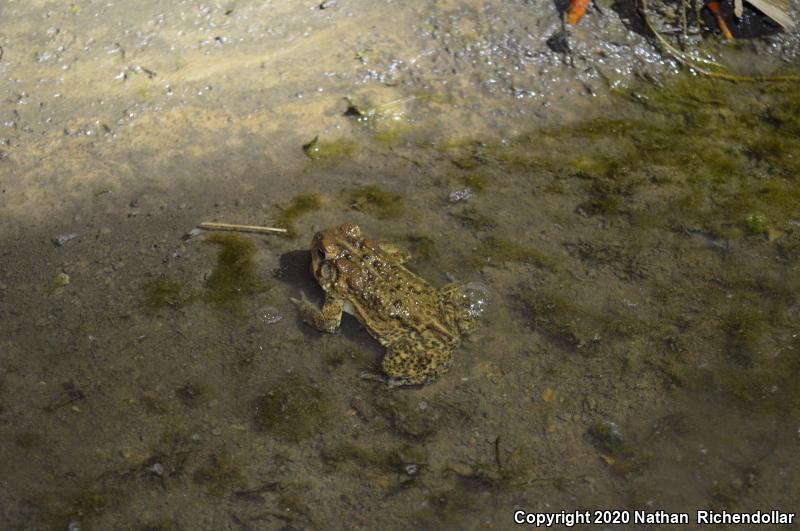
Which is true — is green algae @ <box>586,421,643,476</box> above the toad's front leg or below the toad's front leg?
above

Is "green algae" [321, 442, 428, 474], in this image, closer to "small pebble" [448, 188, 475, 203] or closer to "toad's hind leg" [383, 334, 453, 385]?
"toad's hind leg" [383, 334, 453, 385]

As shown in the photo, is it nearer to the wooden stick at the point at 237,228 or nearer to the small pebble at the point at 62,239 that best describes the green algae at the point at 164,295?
the wooden stick at the point at 237,228

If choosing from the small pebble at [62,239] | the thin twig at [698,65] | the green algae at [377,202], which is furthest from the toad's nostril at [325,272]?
the thin twig at [698,65]

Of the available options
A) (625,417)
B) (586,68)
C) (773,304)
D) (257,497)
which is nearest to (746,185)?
(773,304)

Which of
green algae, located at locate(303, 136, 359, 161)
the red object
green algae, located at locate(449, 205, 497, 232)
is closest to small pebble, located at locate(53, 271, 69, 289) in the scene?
green algae, located at locate(303, 136, 359, 161)

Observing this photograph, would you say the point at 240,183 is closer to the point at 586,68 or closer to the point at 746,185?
the point at 586,68

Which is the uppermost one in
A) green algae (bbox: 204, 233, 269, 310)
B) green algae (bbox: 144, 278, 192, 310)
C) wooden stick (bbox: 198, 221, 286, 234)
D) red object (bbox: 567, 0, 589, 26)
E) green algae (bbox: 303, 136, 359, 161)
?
red object (bbox: 567, 0, 589, 26)

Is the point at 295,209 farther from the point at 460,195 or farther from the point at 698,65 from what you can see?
the point at 698,65
